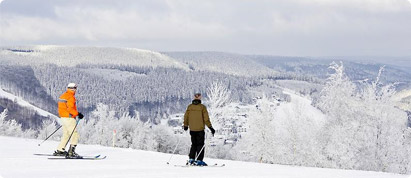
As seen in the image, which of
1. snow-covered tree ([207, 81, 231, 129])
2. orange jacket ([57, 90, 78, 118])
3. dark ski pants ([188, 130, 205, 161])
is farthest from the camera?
snow-covered tree ([207, 81, 231, 129])

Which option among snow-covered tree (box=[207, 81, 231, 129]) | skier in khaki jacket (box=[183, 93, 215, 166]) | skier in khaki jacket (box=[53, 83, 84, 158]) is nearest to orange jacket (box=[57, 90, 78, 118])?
skier in khaki jacket (box=[53, 83, 84, 158])

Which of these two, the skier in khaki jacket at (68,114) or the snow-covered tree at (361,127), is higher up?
the skier in khaki jacket at (68,114)

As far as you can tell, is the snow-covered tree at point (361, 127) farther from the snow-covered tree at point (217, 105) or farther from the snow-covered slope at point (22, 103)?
the snow-covered slope at point (22, 103)

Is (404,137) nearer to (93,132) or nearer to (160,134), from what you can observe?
(160,134)

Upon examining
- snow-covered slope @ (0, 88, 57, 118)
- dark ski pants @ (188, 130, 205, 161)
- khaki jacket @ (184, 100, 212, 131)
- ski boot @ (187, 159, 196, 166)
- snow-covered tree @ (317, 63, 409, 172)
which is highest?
khaki jacket @ (184, 100, 212, 131)

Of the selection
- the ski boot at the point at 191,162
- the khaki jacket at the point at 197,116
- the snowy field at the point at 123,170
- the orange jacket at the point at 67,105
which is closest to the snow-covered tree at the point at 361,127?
the snowy field at the point at 123,170

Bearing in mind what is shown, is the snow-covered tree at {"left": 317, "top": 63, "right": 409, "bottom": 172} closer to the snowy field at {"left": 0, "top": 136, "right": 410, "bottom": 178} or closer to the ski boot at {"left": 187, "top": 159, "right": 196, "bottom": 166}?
the snowy field at {"left": 0, "top": 136, "right": 410, "bottom": 178}

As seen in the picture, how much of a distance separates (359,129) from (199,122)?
22057 mm

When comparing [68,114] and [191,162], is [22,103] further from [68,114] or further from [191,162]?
[191,162]

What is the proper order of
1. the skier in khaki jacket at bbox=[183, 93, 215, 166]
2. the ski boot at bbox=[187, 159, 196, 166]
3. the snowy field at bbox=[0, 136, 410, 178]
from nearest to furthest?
the snowy field at bbox=[0, 136, 410, 178], the skier in khaki jacket at bbox=[183, 93, 215, 166], the ski boot at bbox=[187, 159, 196, 166]

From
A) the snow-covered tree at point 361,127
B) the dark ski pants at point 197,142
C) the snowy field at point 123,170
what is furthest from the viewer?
the snow-covered tree at point 361,127

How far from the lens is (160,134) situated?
5397cm

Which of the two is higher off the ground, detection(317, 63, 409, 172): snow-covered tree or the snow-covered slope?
detection(317, 63, 409, 172): snow-covered tree

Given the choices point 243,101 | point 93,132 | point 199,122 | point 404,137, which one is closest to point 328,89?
point 404,137
